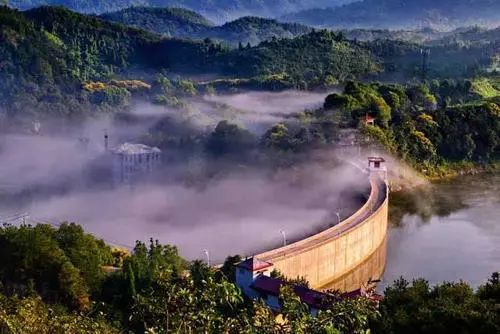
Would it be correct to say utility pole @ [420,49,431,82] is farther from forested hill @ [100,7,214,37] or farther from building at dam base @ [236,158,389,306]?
forested hill @ [100,7,214,37]

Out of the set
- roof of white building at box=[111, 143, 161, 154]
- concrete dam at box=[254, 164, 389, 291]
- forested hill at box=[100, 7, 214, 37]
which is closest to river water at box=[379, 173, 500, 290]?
concrete dam at box=[254, 164, 389, 291]

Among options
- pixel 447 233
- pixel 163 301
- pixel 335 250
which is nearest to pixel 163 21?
pixel 447 233

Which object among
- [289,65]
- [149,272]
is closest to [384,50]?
[289,65]

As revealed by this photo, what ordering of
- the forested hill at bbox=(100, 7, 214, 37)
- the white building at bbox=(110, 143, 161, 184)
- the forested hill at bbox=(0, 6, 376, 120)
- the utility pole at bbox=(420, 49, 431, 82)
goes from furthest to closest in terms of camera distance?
1. the forested hill at bbox=(100, 7, 214, 37)
2. the forested hill at bbox=(0, 6, 376, 120)
3. the utility pole at bbox=(420, 49, 431, 82)
4. the white building at bbox=(110, 143, 161, 184)

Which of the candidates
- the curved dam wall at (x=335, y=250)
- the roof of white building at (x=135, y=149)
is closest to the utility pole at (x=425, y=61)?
the roof of white building at (x=135, y=149)

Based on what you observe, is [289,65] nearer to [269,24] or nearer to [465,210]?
[465,210]

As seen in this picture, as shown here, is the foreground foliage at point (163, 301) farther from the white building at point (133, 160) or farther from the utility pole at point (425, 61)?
the utility pole at point (425, 61)
